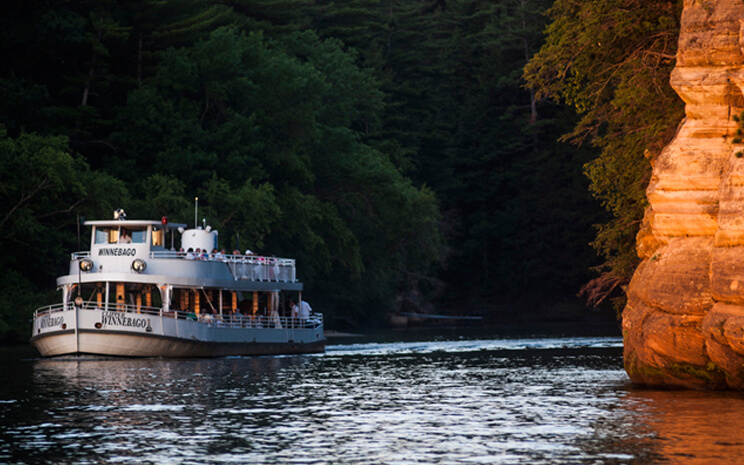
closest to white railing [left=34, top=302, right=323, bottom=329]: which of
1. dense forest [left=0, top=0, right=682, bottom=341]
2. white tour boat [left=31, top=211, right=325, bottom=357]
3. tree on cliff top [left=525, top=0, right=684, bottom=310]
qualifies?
white tour boat [left=31, top=211, right=325, bottom=357]

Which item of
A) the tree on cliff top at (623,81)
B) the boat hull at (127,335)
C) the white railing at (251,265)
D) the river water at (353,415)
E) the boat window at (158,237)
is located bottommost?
the river water at (353,415)

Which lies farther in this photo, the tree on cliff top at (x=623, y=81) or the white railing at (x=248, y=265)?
the white railing at (x=248, y=265)

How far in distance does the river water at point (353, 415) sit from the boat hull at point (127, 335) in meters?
0.80

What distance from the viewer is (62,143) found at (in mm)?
56344

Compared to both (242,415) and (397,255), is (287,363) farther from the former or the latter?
(397,255)

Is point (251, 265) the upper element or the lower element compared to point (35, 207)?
lower

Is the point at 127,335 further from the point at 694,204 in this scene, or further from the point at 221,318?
the point at 694,204

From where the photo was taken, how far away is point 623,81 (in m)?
32.6

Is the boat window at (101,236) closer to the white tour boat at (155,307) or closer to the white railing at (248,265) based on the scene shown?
the white tour boat at (155,307)

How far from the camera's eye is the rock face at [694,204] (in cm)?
2758

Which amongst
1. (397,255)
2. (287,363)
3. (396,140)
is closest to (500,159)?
(396,140)

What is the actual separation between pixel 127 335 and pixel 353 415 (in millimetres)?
18572

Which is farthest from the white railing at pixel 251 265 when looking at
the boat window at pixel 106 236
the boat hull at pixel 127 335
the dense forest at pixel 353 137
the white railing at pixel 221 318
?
the dense forest at pixel 353 137

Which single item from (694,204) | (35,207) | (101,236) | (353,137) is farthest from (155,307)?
(353,137)
